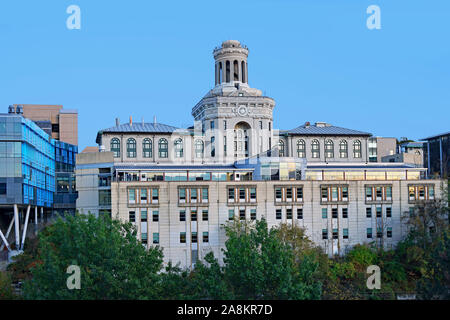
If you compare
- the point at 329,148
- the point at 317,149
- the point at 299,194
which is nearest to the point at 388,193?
the point at 299,194

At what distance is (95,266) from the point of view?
57.1 metres

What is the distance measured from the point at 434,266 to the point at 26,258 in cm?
5376

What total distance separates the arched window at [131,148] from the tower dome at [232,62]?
2253cm

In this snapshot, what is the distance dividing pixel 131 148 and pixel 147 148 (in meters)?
2.99

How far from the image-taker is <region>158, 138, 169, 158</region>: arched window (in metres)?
115

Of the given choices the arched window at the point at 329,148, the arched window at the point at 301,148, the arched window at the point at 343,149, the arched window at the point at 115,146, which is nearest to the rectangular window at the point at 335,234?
the arched window at the point at 301,148

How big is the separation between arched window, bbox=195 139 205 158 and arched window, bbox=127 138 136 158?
1176cm

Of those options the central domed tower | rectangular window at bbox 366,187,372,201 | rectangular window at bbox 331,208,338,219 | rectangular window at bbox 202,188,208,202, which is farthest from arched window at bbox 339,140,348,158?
rectangular window at bbox 202,188,208,202

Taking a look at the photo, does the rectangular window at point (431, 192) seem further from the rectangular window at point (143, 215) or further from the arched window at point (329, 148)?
the rectangular window at point (143, 215)

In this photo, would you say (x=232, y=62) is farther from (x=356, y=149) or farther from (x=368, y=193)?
(x=368, y=193)

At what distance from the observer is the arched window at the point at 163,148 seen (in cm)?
11481

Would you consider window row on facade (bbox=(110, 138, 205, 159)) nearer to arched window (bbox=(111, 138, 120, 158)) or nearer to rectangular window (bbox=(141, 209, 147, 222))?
arched window (bbox=(111, 138, 120, 158))
